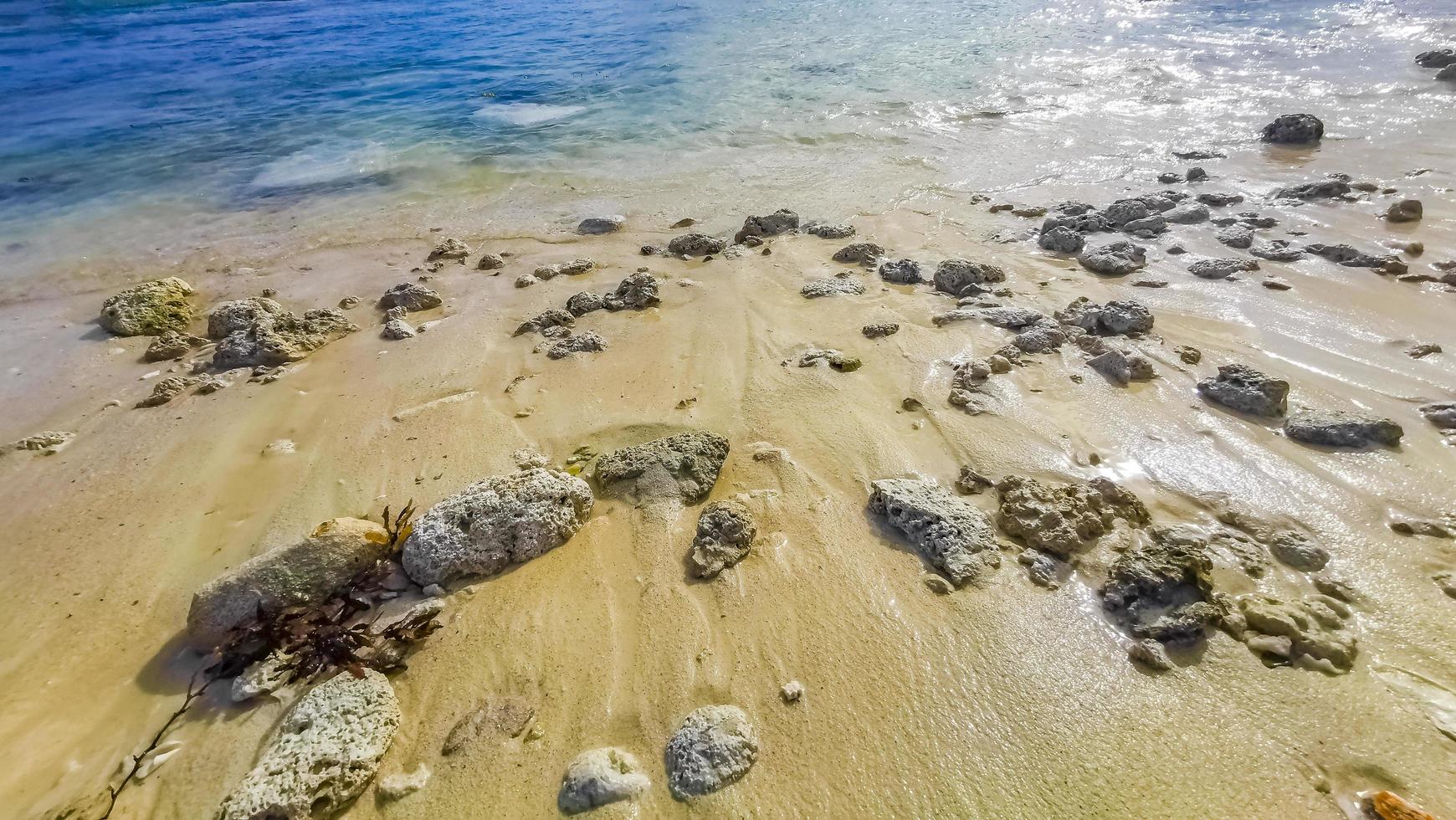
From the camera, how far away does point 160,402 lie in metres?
4.80

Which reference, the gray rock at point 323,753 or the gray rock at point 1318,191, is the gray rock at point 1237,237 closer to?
the gray rock at point 1318,191

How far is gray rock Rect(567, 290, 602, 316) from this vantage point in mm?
5582

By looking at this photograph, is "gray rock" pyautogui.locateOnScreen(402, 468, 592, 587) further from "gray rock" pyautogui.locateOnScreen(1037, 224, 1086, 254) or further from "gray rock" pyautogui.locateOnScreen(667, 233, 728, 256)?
"gray rock" pyautogui.locateOnScreen(1037, 224, 1086, 254)

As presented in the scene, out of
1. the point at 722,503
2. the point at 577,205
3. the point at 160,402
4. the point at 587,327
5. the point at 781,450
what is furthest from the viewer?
the point at 577,205

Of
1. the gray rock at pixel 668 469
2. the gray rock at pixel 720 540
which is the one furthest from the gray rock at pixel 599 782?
the gray rock at pixel 668 469

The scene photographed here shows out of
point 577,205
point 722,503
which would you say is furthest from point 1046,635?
point 577,205

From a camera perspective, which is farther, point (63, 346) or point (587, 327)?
point (63, 346)

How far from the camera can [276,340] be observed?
5.22 m

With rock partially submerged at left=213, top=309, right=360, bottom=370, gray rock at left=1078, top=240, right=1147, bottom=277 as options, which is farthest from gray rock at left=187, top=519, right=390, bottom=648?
gray rock at left=1078, top=240, right=1147, bottom=277

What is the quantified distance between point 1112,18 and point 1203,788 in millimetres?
20311

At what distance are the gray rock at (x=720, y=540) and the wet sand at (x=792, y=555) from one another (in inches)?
3.6

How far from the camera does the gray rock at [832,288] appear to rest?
5574 mm

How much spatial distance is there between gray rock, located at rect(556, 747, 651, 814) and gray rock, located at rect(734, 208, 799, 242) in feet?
18.3

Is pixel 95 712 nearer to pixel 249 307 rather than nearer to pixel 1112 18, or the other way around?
pixel 249 307
